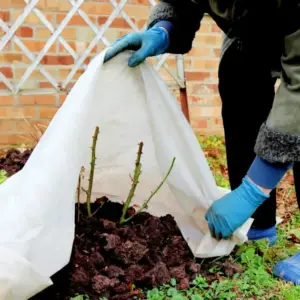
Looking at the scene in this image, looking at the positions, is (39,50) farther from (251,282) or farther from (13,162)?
(251,282)

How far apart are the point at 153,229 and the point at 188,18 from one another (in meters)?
0.66

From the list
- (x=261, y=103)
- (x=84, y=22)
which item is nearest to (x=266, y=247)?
(x=261, y=103)

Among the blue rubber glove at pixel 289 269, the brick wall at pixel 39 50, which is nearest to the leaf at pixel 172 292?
the blue rubber glove at pixel 289 269

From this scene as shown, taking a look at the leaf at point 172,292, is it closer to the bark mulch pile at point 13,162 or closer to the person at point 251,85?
the person at point 251,85

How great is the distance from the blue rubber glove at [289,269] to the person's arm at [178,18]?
0.74 meters

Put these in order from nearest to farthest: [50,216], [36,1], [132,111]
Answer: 1. [50,216]
2. [132,111]
3. [36,1]

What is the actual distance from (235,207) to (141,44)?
523 millimetres

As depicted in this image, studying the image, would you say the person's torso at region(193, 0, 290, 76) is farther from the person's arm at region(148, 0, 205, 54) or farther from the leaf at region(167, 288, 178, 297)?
the leaf at region(167, 288, 178, 297)

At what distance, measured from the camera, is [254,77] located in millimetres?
1739

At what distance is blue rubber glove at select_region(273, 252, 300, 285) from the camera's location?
1656 millimetres

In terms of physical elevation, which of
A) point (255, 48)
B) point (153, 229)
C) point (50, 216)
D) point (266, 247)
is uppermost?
point (255, 48)

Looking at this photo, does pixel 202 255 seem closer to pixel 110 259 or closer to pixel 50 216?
pixel 110 259

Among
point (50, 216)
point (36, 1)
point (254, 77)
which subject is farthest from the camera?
point (36, 1)

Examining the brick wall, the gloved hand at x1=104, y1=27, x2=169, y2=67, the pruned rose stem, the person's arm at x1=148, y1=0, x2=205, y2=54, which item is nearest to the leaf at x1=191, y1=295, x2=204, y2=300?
the pruned rose stem
